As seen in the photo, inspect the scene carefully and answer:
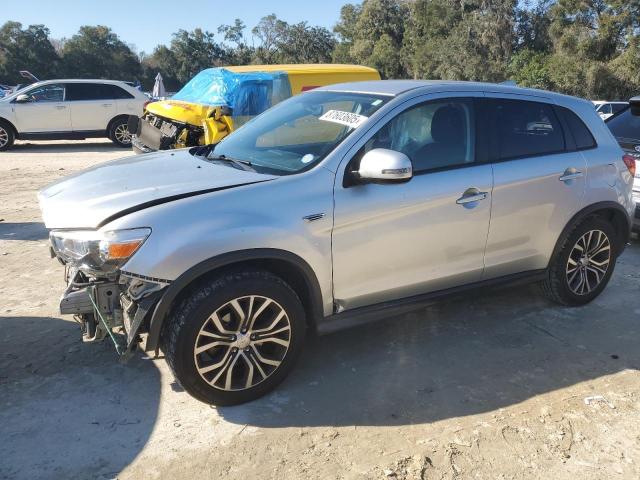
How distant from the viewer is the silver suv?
2875 millimetres

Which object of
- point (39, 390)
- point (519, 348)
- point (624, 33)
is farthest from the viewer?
point (624, 33)

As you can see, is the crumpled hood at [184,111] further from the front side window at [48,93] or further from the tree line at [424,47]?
the tree line at [424,47]

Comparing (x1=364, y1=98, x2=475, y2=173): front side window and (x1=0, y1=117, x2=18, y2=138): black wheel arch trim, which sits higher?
(x1=364, y1=98, x2=475, y2=173): front side window

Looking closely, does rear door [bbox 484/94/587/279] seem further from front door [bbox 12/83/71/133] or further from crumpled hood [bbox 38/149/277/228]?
front door [bbox 12/83/71/133]

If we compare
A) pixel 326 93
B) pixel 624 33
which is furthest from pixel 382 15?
pixel 326 93

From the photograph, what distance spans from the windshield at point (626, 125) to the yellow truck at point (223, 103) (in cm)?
418

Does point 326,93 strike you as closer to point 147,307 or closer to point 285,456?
point 147,307

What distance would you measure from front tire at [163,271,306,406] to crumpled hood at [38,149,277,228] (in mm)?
532

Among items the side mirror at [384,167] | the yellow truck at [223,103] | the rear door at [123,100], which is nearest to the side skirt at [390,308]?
the side mirror at [384,167]

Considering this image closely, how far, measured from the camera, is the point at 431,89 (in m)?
3.69

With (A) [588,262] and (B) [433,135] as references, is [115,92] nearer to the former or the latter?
(B) [433,135]

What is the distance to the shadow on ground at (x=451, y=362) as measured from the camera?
10.4 feet

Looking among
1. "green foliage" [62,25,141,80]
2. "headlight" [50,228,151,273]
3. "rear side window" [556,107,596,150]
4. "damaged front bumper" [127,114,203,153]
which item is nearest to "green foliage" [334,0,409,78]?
"green foliage" [62,25,141,80]

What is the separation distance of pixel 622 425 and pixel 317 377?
1726 mm
